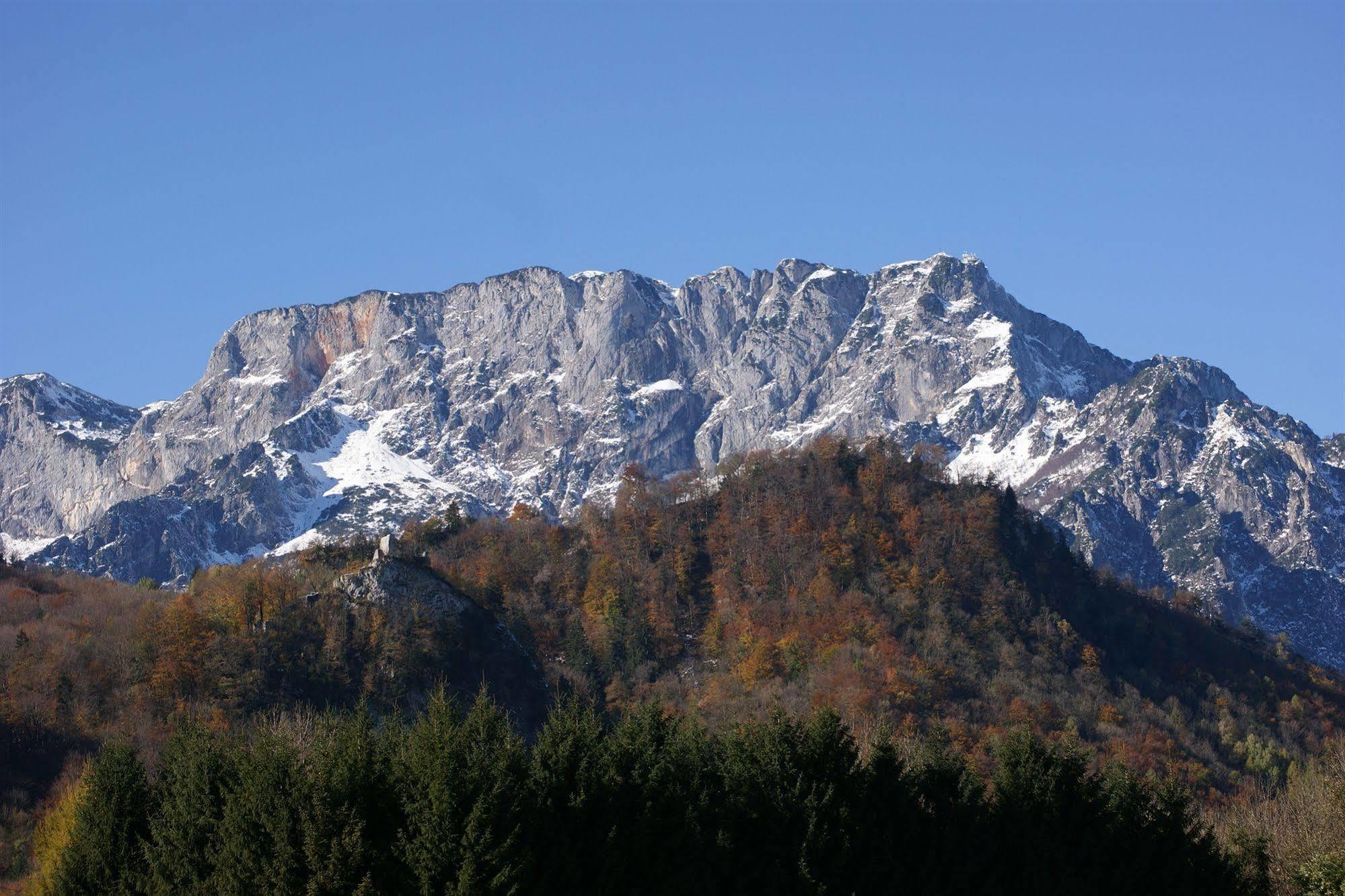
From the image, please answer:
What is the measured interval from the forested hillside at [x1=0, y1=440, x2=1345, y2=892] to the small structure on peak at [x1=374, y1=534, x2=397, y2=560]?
10.1ft

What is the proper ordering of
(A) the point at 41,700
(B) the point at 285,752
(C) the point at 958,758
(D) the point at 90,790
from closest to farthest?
(B) the point at 285,752 < (D) the point at 90,790 < (C) the point at 958,758 < (A) the point at 41,700

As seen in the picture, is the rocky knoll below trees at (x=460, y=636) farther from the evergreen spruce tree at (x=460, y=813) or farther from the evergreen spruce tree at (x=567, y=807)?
the evergreen spruce tree at (x=460, y=813)

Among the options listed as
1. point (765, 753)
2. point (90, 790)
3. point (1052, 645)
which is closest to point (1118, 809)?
point (765, 753)

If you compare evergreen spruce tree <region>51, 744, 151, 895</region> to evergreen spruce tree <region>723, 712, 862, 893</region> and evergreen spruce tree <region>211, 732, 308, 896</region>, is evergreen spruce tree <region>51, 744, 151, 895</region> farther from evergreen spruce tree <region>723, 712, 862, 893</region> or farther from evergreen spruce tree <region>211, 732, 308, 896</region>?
evergreen spruce tree <region>723, 712, 862, 893</region>

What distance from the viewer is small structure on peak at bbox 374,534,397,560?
149250 millimetres

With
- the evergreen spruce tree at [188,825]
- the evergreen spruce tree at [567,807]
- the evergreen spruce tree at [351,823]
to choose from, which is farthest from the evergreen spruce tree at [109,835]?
the evergreen spruce tree at [567,807]

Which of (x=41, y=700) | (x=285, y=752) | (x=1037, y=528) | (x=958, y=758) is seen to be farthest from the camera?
(x=1037, y=528)

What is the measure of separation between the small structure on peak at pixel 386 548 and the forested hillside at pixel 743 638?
3.07 meters

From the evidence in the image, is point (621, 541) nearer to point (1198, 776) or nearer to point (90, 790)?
point (1198, 776)

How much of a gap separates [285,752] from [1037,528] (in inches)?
5340

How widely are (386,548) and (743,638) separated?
1592 inches

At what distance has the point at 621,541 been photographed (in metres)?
169

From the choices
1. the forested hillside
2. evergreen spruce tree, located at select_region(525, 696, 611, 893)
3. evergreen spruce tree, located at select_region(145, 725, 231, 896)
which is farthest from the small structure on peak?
evergreen spruce tree, located at select_region(525, 696, 611, 893)

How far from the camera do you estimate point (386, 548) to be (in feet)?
508
